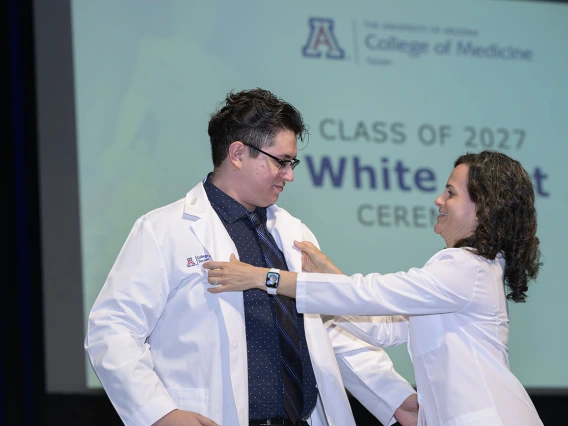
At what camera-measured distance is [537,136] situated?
4469 millimetres

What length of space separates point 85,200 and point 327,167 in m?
1.16

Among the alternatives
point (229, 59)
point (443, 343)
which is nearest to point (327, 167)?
point (229, 59)

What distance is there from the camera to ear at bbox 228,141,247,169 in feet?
9.10

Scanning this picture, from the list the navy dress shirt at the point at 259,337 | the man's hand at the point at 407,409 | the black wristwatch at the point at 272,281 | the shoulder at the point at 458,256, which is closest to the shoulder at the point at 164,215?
the navy dress shirt at the point at 259,337

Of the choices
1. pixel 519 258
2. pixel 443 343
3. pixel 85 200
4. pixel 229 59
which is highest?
pixel 229 59

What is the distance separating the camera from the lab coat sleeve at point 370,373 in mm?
2809

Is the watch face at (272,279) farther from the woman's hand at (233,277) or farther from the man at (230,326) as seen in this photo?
the man at (230,326)

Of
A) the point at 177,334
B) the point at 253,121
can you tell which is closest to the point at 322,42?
the point at 253,121

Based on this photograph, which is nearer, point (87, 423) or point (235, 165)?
point (235, 165)

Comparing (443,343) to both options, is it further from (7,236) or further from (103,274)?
(7,236)

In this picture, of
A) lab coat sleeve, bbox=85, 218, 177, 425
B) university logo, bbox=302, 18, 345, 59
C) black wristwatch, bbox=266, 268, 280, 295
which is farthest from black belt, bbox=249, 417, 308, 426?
university logo, bbox=302, 18, 345, 59

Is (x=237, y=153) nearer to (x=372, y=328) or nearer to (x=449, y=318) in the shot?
(x=372, y=328)

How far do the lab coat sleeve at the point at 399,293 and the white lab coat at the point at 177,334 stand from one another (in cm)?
21

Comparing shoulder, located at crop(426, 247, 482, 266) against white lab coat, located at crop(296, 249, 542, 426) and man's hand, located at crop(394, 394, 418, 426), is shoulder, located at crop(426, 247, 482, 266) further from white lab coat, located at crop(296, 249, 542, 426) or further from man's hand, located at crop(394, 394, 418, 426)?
man's hand, located at crop(394, 394, 418, 426)
